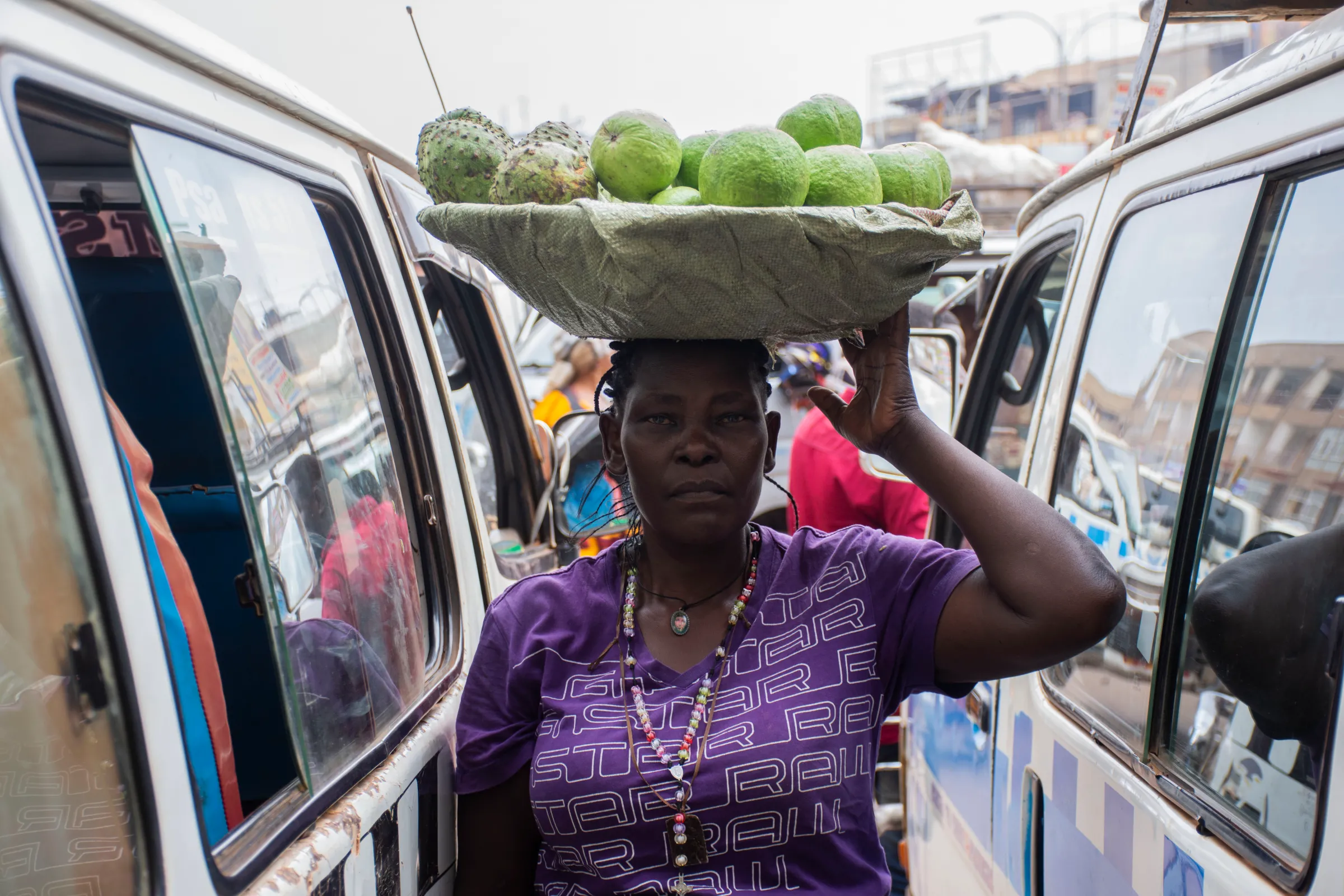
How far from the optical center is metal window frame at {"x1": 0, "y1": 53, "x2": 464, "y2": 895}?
1.04m

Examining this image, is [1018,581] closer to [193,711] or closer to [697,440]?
[697,440]

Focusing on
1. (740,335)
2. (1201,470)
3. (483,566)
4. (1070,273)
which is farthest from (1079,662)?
(483,566)

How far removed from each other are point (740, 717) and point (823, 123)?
980 mm

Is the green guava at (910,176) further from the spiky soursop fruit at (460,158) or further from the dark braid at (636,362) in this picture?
the spiky soursop fruit at (460,158)

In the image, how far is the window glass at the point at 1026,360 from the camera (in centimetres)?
309

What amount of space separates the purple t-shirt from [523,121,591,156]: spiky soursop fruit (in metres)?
0.80

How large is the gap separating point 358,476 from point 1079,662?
155cm

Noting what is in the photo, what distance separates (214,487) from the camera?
8.36 ft

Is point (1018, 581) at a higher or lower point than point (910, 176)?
lower

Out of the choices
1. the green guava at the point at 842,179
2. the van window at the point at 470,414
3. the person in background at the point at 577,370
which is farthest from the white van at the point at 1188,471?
the person in background at the point at 577,370

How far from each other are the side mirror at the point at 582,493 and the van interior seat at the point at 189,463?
33.9 inches

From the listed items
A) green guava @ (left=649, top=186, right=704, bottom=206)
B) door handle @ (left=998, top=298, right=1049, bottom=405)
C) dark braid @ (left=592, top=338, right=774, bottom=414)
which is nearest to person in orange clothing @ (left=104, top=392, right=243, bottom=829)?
dark braid @ (left=592, top=338, right=774, bottom=414)

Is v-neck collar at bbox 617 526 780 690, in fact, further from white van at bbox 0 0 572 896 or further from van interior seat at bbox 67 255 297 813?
van interior seat at bbox 67 255 297 813

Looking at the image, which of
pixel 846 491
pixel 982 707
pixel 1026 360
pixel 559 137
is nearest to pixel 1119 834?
pixel 982 707
